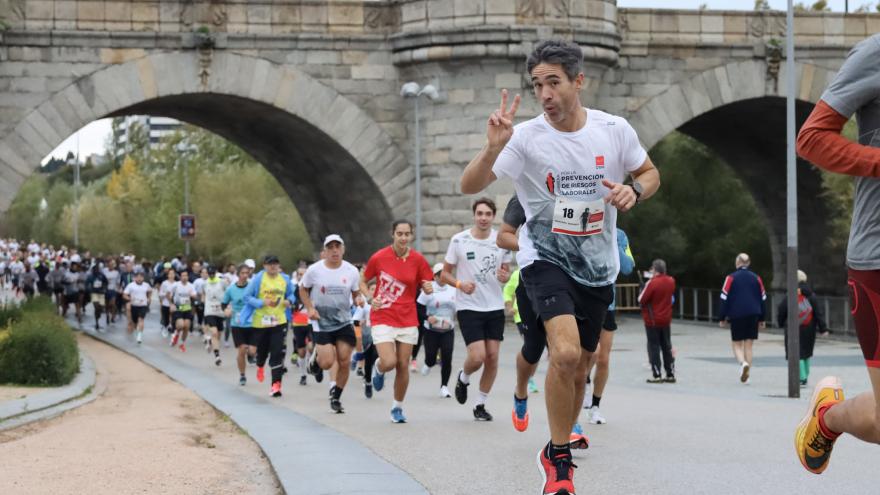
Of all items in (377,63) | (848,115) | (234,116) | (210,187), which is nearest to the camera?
(848,115)

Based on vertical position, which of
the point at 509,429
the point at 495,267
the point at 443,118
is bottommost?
the point at 509,429

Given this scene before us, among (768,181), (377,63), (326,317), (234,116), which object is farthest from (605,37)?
(326,317)

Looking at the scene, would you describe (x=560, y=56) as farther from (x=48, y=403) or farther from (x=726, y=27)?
(x=726, y=27)

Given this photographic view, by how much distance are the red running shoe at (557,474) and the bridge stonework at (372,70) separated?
2267cm

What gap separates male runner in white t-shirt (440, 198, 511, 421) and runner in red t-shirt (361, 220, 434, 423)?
1.13ft

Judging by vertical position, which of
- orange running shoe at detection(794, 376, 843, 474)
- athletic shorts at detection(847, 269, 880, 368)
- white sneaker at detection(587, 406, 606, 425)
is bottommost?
white sneaker at detection(587, 406, 606, 425)

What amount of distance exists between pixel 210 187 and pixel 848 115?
62.9 m

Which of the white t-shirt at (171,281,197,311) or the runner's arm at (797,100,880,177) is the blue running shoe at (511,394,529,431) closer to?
the runner's arm at (797,100,880,177)

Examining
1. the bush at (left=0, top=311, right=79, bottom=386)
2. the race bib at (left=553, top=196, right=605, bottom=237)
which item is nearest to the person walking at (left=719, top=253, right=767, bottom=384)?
the bush at (left=0, top=311, right=79, bottom=386)

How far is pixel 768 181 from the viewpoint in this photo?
4228 centimetres

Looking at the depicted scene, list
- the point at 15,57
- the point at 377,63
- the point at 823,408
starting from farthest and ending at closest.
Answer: the point at 377,63 → the point at 15,57 → the point at 823,408

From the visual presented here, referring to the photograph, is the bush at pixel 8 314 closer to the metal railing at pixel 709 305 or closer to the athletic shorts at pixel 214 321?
the athletic shorts at pixel 214 321

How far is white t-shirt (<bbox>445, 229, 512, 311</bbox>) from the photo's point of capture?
1352 centimetres

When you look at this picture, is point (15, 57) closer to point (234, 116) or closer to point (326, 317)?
point (234, 116)
